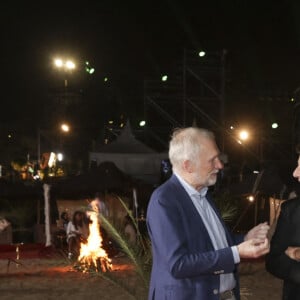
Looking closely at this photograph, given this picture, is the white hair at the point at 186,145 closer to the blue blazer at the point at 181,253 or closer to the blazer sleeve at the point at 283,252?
the blue blazer at the point at 181,253

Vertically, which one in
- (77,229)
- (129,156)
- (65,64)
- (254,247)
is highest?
(65,64)

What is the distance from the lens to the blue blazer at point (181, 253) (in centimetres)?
228

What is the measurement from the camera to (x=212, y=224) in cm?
260

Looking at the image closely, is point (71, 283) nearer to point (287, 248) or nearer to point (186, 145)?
point (287, 248)

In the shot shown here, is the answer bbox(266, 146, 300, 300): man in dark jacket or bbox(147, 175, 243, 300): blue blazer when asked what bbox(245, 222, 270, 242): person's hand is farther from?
bbox(266, 146, 300, 300): man in dark jacket

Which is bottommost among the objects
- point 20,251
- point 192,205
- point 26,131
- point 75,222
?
point 20,251

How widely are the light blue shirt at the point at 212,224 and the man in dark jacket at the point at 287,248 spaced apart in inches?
14.2

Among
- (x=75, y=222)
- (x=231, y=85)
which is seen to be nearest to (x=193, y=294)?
(x=75, y=222)

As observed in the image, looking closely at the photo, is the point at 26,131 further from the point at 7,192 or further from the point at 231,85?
the point at 7,192

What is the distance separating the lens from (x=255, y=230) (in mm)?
2471

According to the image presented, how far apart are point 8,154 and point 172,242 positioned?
40.3 meters

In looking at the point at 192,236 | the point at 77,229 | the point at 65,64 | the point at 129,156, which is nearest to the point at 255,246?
the point at 192,236

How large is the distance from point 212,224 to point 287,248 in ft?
1.81

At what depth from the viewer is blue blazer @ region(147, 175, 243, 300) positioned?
228cm
